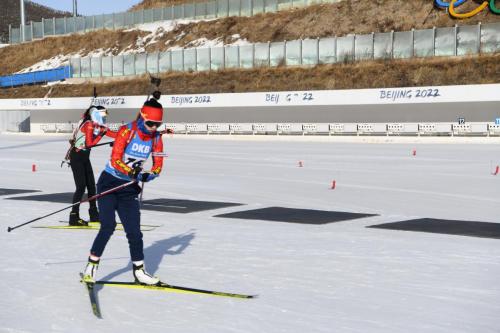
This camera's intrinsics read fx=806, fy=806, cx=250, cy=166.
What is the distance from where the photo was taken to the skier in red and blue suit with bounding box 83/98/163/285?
7.84 meters

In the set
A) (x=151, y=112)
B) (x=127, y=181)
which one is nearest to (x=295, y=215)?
(x=127, y=181)

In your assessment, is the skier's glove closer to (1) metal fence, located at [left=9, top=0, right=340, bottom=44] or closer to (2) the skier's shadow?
(2) the skier's shadow

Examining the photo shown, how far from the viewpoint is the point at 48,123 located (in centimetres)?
6397

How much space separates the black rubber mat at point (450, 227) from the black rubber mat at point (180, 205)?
3.95 metres

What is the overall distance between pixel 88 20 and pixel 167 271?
77.5 metres

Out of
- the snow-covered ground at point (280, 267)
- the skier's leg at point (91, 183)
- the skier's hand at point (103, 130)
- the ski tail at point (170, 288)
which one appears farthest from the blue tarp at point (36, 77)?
the ski tail at point (170, 288)

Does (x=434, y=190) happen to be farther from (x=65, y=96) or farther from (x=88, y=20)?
(x=88, y=20)

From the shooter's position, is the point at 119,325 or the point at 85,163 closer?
the point at 119,325

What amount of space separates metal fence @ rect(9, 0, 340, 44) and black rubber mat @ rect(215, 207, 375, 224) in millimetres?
54955

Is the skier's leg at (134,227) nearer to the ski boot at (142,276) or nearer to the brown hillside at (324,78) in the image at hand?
the ski boot at (142,276)

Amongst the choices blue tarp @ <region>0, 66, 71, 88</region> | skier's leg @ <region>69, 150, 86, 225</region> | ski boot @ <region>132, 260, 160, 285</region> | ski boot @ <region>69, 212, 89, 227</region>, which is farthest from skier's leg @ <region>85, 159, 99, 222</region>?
blue tarp @ <region>0, 66, 71, 88</region>

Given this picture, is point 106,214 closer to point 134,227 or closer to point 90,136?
point 134,227

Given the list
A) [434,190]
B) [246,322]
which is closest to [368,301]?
[246,322]

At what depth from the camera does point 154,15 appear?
77.6m
